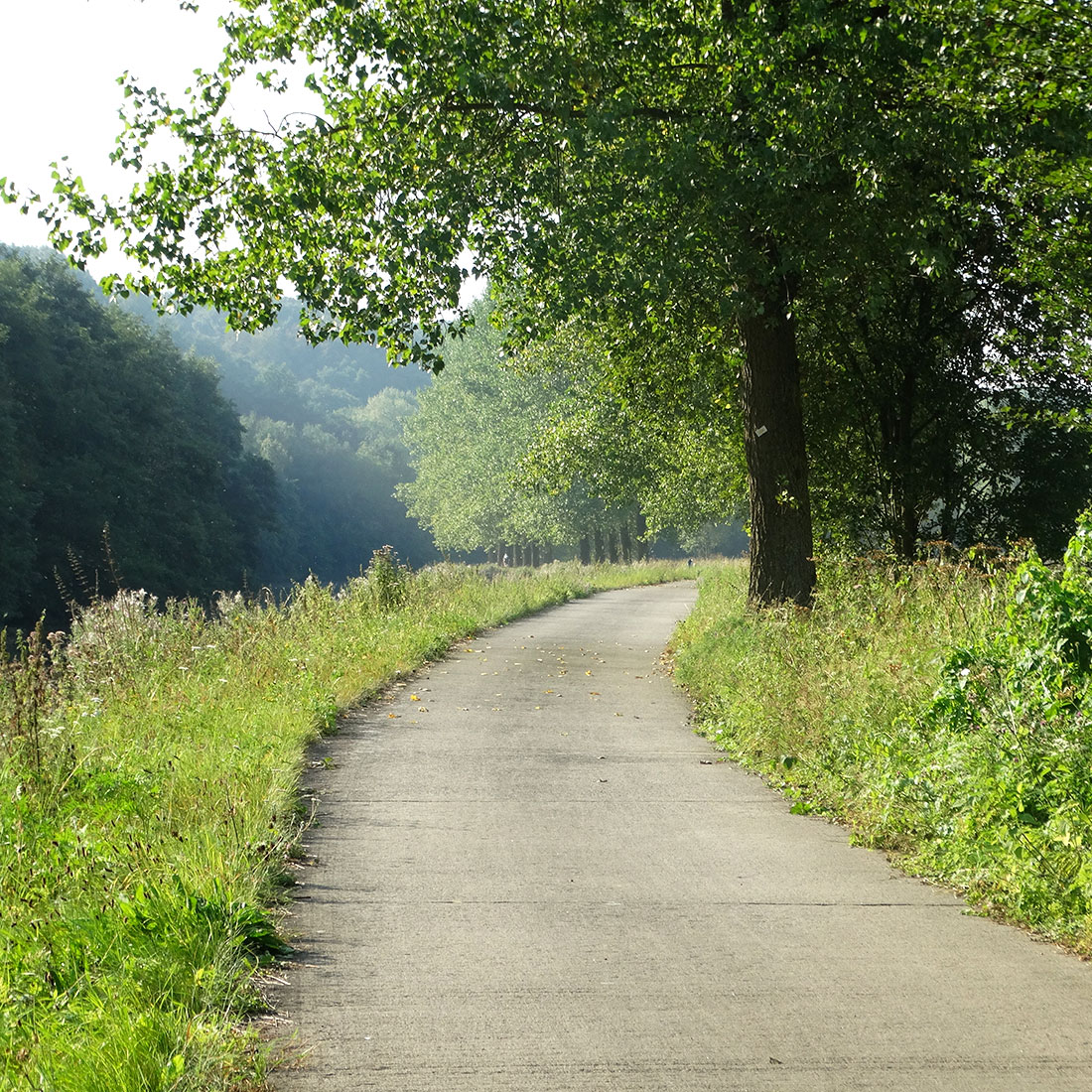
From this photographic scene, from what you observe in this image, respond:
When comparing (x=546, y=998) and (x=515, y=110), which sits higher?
(x=515, y=110)

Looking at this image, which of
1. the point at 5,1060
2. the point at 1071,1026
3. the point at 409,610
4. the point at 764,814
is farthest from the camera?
the point at 409,610

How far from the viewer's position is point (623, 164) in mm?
11289

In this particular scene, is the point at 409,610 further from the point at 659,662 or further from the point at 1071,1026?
the point at 1071,1026

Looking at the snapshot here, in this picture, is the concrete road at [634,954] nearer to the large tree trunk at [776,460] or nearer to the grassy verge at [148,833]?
the grassy verge at [148,833]

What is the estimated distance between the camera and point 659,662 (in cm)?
1717

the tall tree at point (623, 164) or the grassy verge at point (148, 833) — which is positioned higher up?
the tall tree at point (623, 164)

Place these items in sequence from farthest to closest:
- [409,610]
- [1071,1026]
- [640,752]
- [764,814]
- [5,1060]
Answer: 1. [409,610]
2. [640,752]
3. [764,814]
4. [1071,1026]
5. [5,1060]

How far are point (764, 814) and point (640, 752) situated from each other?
228cm

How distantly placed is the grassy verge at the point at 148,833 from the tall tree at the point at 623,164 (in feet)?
14.3

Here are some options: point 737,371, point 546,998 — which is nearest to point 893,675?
point 546,998

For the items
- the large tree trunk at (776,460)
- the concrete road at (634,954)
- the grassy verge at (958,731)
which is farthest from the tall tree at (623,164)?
A: the concrete road at (634,954)

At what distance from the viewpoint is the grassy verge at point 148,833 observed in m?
3.71

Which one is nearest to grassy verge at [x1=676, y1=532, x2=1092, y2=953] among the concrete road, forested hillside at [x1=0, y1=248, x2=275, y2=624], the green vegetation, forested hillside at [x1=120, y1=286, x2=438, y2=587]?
the concrete road

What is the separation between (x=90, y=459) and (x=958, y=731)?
141ft
